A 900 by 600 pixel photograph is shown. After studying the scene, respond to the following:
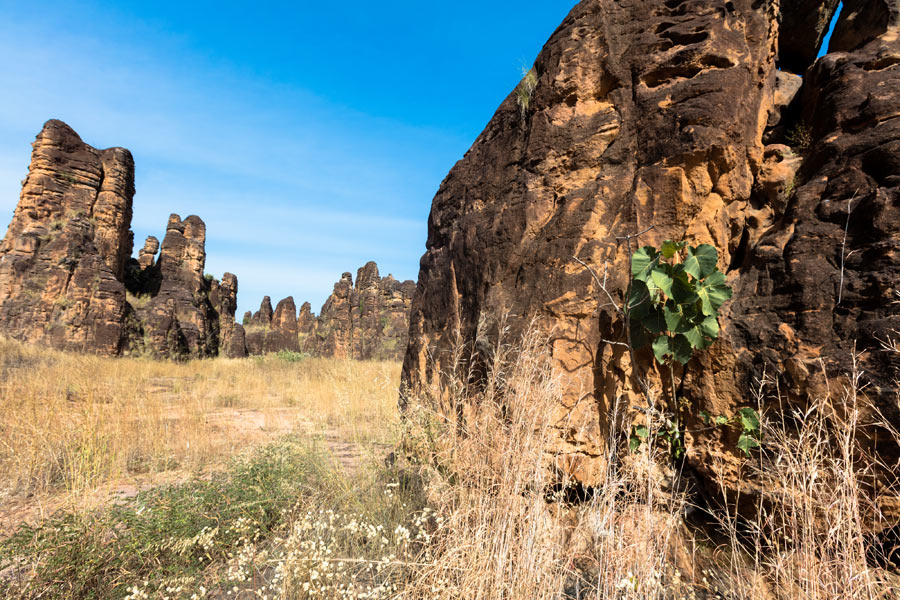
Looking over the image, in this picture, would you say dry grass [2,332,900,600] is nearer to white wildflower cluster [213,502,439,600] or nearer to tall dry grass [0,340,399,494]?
white wildflower cluster [213,502,439,600]

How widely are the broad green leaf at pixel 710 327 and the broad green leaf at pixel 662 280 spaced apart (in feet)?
0.97

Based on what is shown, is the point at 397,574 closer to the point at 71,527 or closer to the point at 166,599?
the point at 166,599

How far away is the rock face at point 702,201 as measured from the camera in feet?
8.20

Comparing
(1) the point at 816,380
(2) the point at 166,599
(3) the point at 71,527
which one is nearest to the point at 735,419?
(1) the point at 816,380

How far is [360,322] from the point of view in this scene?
1571 inches

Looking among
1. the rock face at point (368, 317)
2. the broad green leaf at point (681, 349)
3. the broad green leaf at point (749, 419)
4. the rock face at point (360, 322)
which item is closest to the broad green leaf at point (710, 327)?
the broad green leaf at point (681, 349)

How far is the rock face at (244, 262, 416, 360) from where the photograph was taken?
37.4m

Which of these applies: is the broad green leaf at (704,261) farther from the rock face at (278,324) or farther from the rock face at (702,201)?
the rock face at (278,324)

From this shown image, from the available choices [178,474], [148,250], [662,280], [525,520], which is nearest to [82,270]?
[148,250]

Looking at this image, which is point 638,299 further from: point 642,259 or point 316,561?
point 316,561

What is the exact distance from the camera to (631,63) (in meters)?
3.41

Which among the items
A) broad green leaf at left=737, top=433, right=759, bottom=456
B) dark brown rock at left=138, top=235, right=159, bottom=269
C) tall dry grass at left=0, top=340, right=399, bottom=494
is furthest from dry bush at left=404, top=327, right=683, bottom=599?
dark brown rock at left=138, top=235, right=159, bottom=269

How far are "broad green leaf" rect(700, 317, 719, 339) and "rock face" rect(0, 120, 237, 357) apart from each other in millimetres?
21402

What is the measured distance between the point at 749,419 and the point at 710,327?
59 centimetres
